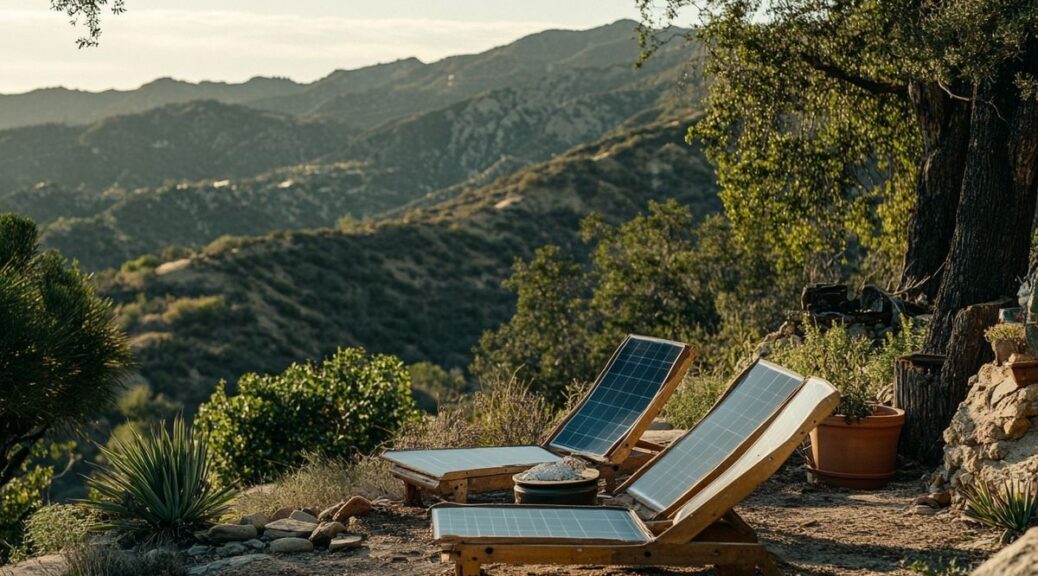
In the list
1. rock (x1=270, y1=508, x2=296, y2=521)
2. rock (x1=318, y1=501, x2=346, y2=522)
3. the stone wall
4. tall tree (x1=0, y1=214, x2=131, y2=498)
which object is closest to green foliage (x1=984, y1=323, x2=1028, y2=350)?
the stone wall

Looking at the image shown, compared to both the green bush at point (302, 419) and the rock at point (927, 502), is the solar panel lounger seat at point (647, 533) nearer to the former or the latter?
the rock at point (927, 502)

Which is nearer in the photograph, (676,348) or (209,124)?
(676,348)

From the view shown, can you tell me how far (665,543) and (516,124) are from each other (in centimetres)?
9649

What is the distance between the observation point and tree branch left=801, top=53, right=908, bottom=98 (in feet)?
41.2

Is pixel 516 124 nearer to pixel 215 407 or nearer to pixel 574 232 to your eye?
pixel 574 232

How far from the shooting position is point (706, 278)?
926 inches

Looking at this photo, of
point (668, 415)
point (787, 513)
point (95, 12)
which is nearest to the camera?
point (787, 513)

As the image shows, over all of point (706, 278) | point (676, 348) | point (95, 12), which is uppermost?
point (95, 12)

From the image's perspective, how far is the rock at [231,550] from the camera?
6.98 m

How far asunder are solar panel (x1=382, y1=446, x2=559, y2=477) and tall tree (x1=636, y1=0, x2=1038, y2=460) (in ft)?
10.3

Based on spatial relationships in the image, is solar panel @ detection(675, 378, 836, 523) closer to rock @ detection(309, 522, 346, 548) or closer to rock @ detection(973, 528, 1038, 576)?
rock @ detection(973, 528, 1038, 576)

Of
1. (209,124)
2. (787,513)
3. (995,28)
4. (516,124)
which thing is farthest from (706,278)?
(209,124)

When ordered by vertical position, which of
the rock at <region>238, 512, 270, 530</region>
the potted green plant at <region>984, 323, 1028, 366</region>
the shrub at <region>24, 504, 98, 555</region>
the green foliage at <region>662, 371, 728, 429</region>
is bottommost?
the green foliage at <region>662, 371, 728, 429</region>

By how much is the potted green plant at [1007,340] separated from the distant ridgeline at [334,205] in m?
7.40
